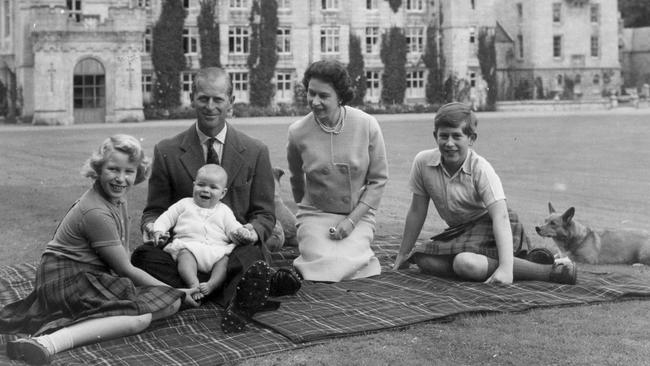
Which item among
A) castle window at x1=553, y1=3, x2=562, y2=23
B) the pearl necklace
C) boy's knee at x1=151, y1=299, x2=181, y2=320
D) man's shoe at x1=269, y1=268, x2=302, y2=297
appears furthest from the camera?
castle window at x1=553, y1=3, x2=562, y2=23

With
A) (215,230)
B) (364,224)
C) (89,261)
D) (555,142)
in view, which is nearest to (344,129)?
(364,224)

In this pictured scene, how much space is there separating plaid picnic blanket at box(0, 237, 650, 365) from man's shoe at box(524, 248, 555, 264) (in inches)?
10.5

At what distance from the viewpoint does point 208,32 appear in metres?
49.5

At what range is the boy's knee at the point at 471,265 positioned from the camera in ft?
22.5

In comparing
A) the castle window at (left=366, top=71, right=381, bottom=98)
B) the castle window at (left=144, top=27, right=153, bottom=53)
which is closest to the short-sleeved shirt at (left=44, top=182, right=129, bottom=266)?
the castle window at (left=144, top=27, right=153, bottom=53)

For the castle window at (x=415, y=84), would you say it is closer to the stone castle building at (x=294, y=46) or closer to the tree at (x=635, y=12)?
the stone castle building at (x=294, y=46)

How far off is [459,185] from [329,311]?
1716 mm

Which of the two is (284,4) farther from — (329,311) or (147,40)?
(329,311)

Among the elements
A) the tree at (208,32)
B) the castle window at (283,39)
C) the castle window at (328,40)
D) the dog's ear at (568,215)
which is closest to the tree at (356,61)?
the castle window at (328,40)

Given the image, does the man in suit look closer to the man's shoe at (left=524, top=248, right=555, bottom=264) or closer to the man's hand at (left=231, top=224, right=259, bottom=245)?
the man's hand at (left=231, top=224, right=259, bottom=245)

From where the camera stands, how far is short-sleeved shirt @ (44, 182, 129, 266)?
18.4 ft

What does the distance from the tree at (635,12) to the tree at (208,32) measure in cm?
4712

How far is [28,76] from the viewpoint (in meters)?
45.6

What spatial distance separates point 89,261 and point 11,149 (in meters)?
20.8
